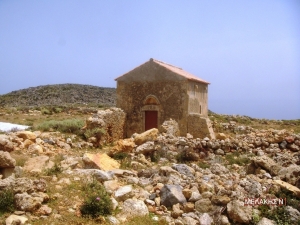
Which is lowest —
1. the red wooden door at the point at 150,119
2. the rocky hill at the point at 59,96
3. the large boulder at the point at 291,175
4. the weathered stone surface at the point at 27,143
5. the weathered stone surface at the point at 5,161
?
the large boulder at the point at 291,175

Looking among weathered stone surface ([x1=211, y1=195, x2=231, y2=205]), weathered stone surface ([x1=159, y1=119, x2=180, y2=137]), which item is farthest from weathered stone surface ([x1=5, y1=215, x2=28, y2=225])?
weathered stone surface ([x1=159, y1=119, x2=180, y2=137])

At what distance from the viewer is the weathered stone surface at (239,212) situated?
5891mm

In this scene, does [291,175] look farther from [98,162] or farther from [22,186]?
[22,186]

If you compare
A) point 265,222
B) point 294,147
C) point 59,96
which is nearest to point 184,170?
point 265,222

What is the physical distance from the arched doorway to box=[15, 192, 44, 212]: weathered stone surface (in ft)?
41.3

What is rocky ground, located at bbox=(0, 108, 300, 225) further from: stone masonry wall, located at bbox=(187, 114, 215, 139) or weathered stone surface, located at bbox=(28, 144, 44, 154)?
stone masonry wall, located at bbox=(187, 114, 215, 139)

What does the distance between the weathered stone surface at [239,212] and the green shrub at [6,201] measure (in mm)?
4201

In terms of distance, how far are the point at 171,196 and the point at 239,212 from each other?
1416mm

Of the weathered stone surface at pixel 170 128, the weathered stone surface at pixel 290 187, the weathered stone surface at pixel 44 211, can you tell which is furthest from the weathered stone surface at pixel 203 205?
the weathered stone surface at pixel 170 128

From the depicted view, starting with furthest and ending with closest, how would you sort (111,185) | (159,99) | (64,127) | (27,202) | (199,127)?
(159,99), (199,127), (64,127), (111,185), (27,202)

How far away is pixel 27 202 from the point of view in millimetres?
5637

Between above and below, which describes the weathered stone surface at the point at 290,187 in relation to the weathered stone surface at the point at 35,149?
below

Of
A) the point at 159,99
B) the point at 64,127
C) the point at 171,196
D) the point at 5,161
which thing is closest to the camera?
the point at 171,196

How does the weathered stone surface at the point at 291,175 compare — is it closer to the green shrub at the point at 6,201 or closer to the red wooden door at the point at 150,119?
the green shrub at the point at 6,201
